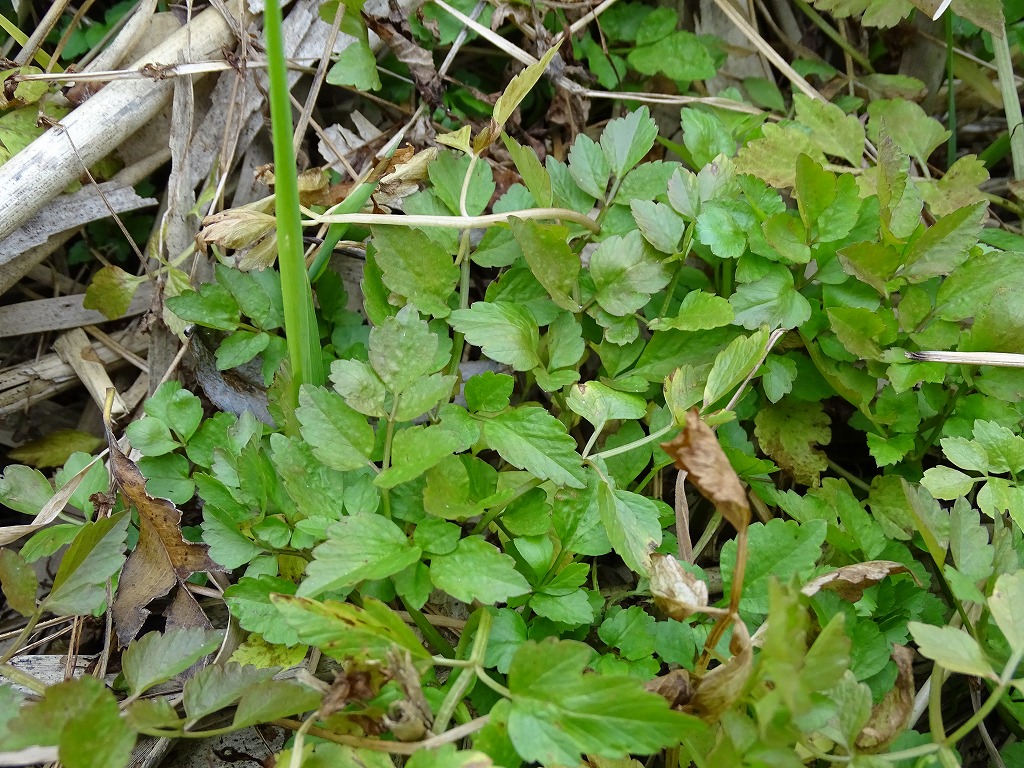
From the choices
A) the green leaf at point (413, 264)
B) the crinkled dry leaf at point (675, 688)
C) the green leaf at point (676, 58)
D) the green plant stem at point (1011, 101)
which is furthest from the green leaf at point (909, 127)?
the crinkled dry leaf at point (675, 688)

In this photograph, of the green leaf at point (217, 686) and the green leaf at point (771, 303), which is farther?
the green leaf at point (771, 303)

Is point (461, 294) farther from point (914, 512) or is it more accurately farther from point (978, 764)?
point (978, 764)

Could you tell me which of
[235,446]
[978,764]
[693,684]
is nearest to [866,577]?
[693,684]

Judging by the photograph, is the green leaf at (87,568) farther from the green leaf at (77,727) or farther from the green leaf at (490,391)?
the green leaf at (490,391)

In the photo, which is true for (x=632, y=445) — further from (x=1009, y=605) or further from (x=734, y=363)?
(x=1009, y=605)

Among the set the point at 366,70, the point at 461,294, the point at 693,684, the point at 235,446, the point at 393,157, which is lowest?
the point at 693,684

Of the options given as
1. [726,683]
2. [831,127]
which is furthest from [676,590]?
[831,127]
